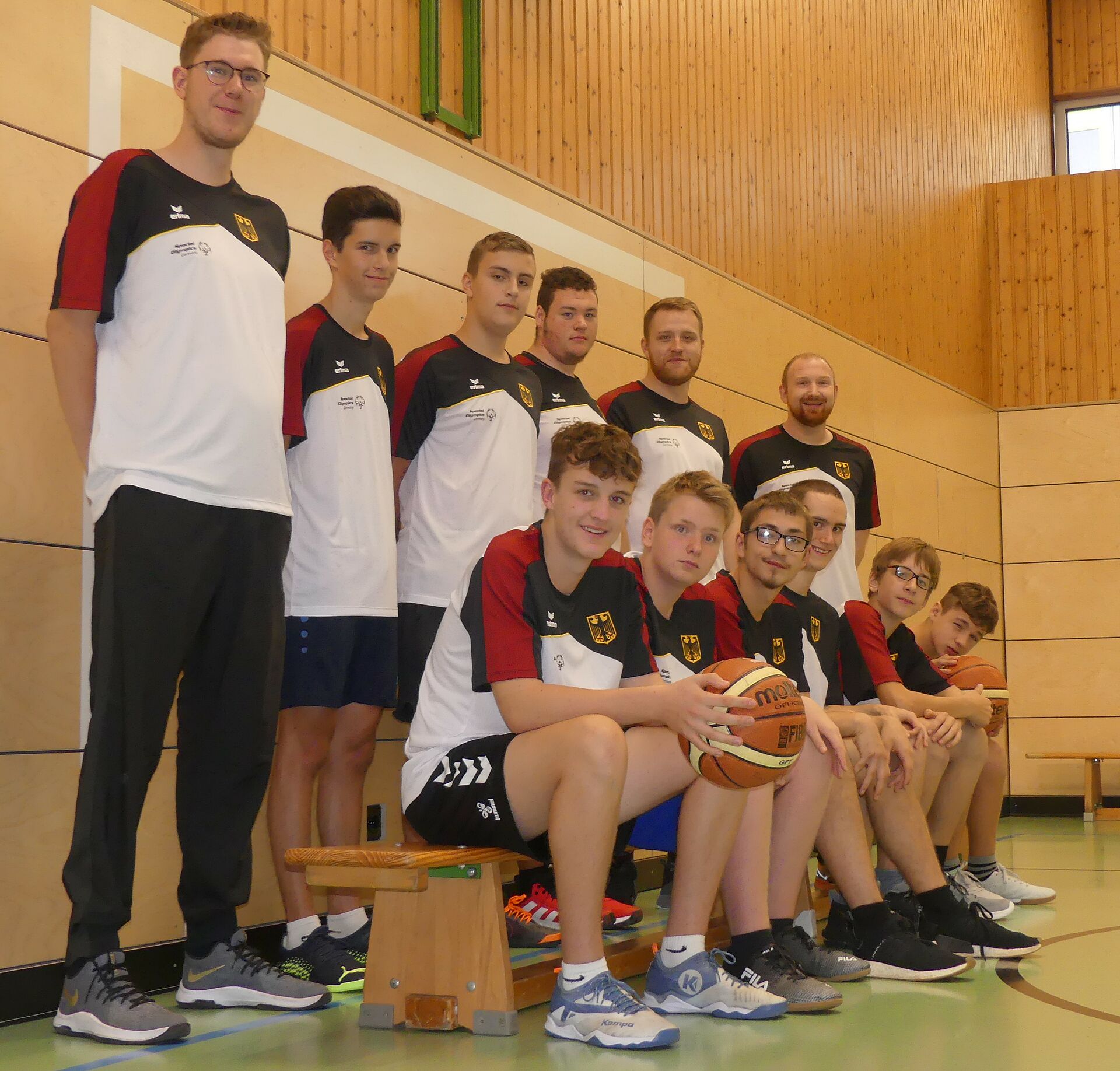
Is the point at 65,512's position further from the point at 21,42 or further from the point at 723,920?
the point at 723,920

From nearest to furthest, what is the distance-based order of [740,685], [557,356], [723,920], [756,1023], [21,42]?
[740,685], [756,1023], [21,42], [723,920], [557,356]

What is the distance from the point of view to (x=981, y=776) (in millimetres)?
5352

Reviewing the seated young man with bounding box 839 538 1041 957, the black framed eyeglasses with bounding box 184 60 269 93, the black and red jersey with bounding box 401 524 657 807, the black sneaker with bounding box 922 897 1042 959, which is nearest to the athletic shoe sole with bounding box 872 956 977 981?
the black sneaker with bounding box 922 897 1042 959

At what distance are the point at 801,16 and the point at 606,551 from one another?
20.7 feet

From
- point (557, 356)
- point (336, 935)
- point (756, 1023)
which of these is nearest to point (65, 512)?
point (336, 935)

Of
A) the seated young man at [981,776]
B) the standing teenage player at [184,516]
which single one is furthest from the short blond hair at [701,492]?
the seated young man at [981,776]

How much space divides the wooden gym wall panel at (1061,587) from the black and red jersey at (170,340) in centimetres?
870

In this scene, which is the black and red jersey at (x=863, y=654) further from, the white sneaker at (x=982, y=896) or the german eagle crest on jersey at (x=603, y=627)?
the german eagle crest on jersey at (x=603, y=627)

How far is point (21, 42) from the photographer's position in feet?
11.5

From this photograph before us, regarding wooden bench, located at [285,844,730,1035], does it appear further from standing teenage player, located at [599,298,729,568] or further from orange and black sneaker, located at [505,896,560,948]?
standing teenage player, located at [599,298,729,568]

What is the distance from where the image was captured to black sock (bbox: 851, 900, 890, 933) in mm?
3707

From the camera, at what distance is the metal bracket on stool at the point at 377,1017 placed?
3.08m

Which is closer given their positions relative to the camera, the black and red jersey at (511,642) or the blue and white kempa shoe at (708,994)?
the black and red jersey at (511,642)

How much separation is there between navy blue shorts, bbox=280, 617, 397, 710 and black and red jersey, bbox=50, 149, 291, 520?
1.75ft
